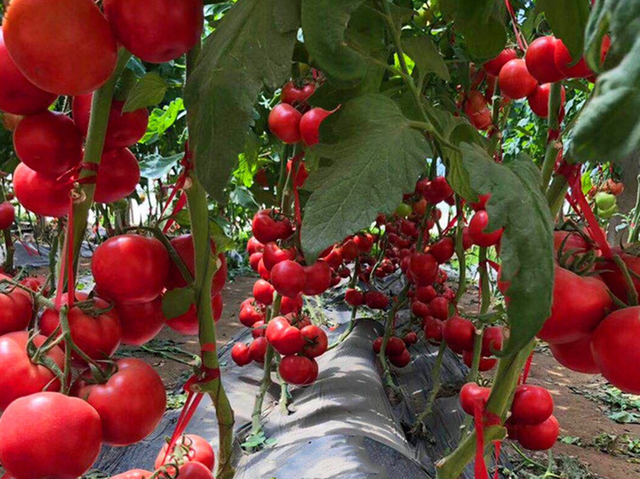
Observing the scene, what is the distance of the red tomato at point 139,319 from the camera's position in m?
0.52

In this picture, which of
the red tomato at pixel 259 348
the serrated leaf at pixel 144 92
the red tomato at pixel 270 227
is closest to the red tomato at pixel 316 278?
the red tomato at pixel 270 227

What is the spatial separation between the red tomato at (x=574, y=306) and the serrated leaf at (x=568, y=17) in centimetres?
20

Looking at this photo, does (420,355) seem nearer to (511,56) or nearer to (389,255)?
(389,255)

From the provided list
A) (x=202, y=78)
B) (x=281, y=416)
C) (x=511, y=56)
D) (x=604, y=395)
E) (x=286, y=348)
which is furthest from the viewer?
(x=604, y=395)

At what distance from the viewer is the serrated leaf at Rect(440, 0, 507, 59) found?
0.39 m

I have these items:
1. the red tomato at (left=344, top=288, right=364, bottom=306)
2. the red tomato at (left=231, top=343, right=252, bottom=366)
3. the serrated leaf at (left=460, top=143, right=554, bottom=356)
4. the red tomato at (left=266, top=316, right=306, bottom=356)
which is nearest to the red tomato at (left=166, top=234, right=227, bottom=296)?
the serrated leaf at (left=460, top=143, right=554, bottom=356)

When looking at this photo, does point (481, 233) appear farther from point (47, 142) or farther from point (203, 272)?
point (47, 142)

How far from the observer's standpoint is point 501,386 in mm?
555

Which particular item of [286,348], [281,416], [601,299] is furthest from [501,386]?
[281,416]

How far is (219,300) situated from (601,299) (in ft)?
1.32

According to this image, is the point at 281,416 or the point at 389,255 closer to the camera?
the point at 281,416

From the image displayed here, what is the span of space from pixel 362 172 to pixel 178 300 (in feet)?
0.70

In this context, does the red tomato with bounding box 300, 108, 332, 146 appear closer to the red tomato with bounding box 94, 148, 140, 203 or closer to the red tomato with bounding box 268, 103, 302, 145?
the red tomato with bounding box 268, 103, 302, 145

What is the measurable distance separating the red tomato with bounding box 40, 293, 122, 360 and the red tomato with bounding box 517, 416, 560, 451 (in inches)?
27.1
